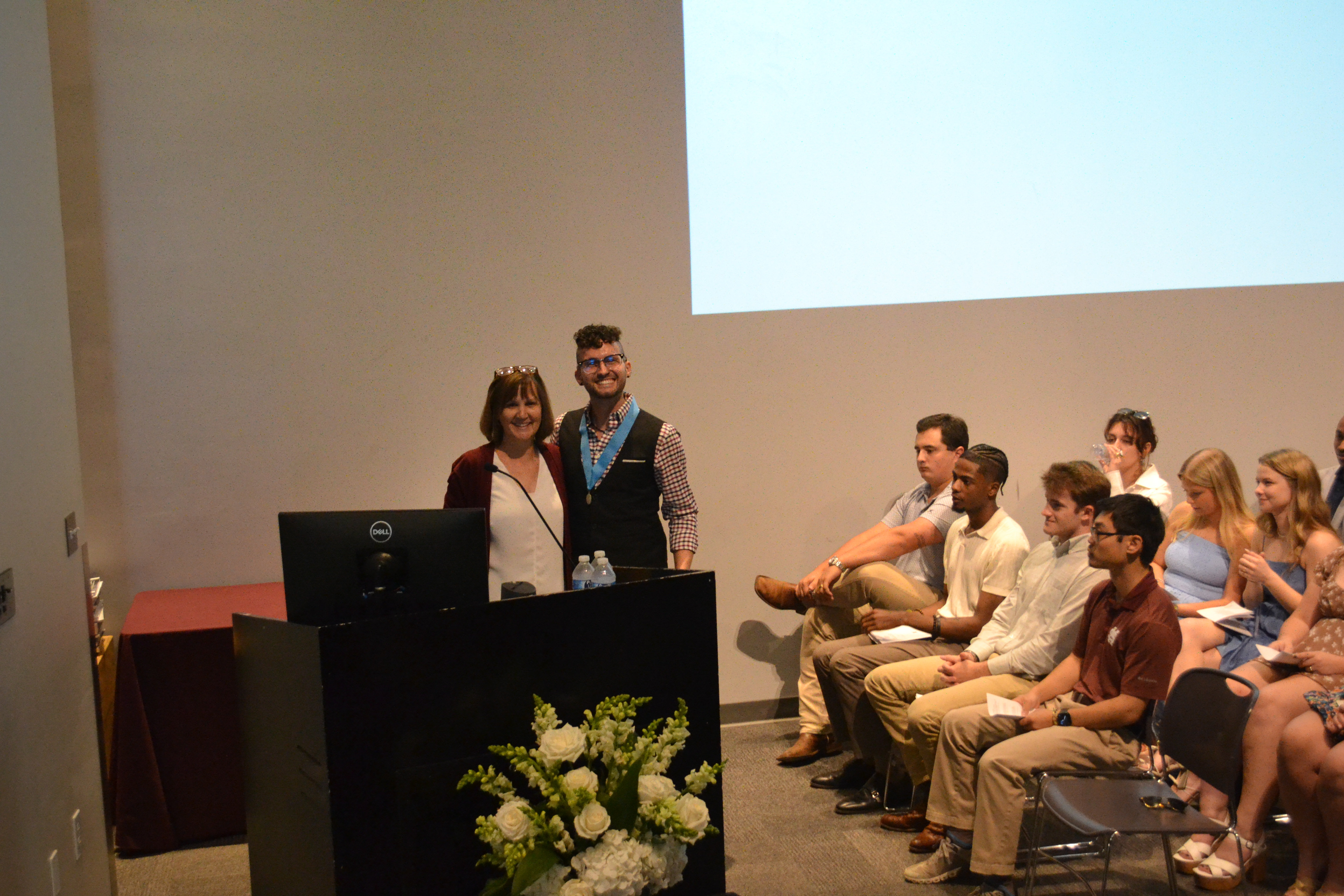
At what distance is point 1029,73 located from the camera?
476cm

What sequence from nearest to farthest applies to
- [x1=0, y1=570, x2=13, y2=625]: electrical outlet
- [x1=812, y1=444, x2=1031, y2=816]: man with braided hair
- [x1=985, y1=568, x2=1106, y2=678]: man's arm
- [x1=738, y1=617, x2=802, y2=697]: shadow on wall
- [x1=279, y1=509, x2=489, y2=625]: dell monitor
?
[x1=279, y1=509, x2=489, y2=625]: dell monitor, [x1=0, y1=570, x2=13, y2=625]: electrical outlet, [x1=985, y1=568, x2=1106, y2=678]: man's arm, [x1=812, y1=444, x2=1031, y2=816]: man with braided hair, [x1=738, y1=617, x2=802, y2=697]: shadow on wall

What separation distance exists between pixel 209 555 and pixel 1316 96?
5459 mm

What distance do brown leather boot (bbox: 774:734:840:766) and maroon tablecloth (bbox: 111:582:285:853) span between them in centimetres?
203

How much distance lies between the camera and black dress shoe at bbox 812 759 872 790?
388 cm

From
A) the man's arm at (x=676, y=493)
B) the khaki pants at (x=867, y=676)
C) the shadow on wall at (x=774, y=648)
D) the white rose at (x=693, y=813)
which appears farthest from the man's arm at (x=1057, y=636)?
the white rose at (x=693, y=813)

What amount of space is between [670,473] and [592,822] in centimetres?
217

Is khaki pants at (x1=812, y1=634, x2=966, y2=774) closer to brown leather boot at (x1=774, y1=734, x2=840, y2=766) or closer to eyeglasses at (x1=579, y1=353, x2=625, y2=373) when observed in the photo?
brown leather boot at (x1=774, y1=734, x2=840, y2=766)

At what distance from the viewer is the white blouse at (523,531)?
315cm

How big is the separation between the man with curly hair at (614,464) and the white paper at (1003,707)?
1103mm

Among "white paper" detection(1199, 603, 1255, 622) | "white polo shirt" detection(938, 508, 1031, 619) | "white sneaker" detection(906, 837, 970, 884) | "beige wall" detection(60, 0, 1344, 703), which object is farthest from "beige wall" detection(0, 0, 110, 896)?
"white paper" detection(1199, 603, 1255, 622)

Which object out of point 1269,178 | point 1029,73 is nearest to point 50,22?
point 1029,73

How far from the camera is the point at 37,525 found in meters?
2.44

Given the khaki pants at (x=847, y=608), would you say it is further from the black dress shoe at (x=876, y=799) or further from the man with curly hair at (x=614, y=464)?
the man with curly hair at (x=614, y=464)

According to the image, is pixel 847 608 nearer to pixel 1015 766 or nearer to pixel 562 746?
pixel 1015 766
